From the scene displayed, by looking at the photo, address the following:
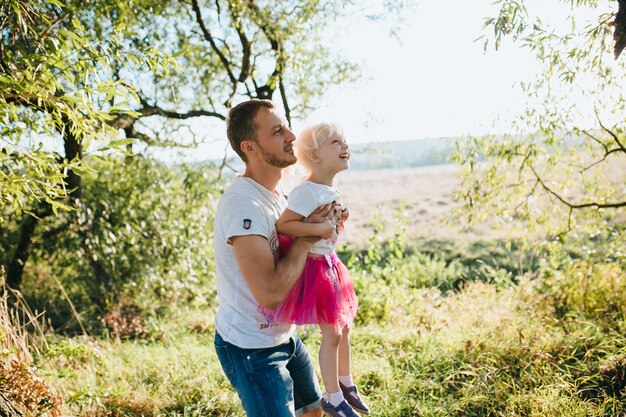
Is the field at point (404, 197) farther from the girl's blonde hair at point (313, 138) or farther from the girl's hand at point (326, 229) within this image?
the girl's hand at point (326, 229)

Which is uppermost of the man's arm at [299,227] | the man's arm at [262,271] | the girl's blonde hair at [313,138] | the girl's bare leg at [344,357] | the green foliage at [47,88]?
the green foliage at [47,88]

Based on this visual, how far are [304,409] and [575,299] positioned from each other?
415 cm

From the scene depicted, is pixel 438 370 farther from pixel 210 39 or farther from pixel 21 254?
pixel 21 254

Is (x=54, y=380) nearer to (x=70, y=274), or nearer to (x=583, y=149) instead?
(x=70, y=274)

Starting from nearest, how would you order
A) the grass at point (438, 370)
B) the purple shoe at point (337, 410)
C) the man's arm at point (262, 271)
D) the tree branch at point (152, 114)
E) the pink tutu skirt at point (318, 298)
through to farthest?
the man's arm at point (262, 271)
the pink tutu skirt at point (318, 298)
the purple shoe at point (337, 410)
the grass at point (438, 370)
the tree branch at point (152, 114)

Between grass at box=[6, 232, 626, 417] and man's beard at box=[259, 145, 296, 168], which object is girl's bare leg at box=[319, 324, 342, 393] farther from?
grass at box=[6, 232, 626, 417]

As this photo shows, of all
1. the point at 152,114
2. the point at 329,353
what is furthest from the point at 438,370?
the point at 152,114

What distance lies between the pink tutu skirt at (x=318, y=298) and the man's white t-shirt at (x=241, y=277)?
0.06m

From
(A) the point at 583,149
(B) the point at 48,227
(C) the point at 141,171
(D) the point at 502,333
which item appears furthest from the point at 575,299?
(B) the point at 48,227

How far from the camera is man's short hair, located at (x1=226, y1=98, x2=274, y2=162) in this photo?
2.30 meters

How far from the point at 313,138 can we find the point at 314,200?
0.46 m

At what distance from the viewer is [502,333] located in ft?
15.4

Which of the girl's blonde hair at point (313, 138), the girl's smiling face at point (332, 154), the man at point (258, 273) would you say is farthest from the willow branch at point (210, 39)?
the man at point (258, 273)

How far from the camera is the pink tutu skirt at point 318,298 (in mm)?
2258
